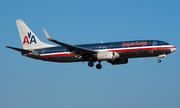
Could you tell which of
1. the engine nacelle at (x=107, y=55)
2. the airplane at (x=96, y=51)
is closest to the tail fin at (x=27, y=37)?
the airplane at (x=96, y=51)

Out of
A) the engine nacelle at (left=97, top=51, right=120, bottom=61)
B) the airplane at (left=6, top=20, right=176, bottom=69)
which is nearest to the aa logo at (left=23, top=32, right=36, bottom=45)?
the airplane at (left=6, top=20, right=176, bottom=69)

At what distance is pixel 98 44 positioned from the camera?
51.3 meters

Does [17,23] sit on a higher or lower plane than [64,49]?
higher

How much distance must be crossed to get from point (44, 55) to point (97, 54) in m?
10.2

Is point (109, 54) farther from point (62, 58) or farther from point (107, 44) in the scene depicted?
point (62, 58)

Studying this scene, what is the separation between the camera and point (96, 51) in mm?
50469

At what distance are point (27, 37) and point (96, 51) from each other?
50.0ft

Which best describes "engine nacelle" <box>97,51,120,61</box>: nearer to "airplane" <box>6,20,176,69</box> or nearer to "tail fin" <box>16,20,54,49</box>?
"airplane" <box>6,20,176,69</box>

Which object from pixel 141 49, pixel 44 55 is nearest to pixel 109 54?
pixel 141 49

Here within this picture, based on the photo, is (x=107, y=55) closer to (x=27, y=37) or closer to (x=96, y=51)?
(x=96, y=51)

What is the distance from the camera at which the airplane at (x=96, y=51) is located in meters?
48.4

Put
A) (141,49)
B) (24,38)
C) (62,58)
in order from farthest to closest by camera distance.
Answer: (24,38), (62,58), (141,49)

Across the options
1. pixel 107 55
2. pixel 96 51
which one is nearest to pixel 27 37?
pixel 96 51

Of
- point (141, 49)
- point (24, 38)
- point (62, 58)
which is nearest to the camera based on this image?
point (141, 49)
